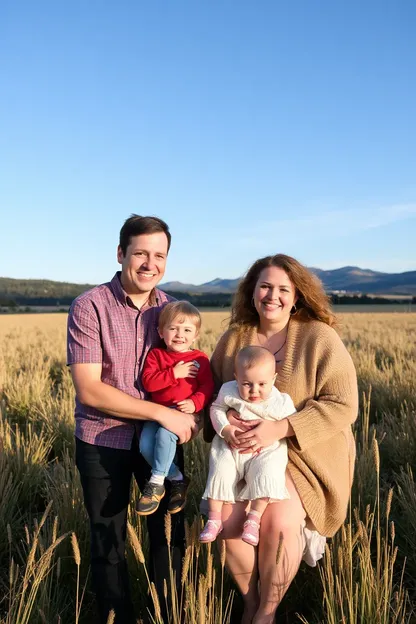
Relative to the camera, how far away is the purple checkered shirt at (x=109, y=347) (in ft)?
9.02

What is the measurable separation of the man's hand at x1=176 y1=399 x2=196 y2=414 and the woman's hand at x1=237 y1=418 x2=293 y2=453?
28cm

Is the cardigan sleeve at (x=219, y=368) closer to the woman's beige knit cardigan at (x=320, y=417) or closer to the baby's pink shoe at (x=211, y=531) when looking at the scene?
the woman's beige knit cardigan at (x=320, y=417)

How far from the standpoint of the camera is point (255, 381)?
2.72 m

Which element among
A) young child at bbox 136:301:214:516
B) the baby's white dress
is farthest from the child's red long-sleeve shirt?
the baby's white dress

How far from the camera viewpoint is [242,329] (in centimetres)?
333

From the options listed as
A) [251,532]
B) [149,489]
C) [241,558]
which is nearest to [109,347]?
[149,489]

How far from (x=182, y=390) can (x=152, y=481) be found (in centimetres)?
45

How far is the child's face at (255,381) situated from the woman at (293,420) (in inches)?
5.7

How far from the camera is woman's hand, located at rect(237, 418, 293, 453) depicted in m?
2.69

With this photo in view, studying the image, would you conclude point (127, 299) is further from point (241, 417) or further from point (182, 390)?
point (241, 417)

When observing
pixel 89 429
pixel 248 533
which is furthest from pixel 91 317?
pixel 248 533

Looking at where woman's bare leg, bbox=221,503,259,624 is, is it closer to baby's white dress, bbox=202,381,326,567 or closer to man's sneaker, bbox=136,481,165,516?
baby's white dress, bbox=202,381,326,567

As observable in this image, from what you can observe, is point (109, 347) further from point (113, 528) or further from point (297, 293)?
A: point (297, 293)

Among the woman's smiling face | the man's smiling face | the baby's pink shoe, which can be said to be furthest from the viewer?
the woman's smiling face
